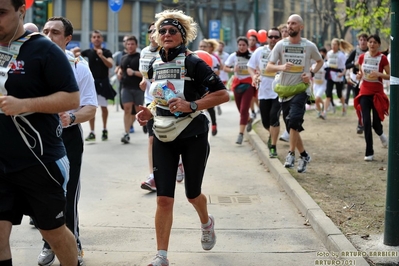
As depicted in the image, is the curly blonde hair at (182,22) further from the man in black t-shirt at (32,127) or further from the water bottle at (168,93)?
the man in black t-shirt at (32,127)

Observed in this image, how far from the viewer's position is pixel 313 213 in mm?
7242

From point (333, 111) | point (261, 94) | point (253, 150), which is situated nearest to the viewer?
point (261, 94)

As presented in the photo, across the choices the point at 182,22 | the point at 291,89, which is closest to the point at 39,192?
the point at 182,22

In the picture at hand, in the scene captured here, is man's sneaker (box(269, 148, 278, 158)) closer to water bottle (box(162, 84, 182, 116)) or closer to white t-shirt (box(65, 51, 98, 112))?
water bottle (box(162, 84, 182, 116))

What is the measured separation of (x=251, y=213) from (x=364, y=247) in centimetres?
205

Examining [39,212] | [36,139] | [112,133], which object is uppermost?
[36,139]

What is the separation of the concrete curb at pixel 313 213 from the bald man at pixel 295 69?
555 millimetres

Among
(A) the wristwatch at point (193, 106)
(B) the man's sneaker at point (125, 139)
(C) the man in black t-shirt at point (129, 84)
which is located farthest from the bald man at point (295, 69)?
(B) the man's sneaker at point (125, 139)

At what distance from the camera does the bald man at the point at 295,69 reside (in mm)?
9859

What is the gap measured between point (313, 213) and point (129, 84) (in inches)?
303

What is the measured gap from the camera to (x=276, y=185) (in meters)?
9.64

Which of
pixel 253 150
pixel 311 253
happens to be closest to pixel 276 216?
pixel 311 253

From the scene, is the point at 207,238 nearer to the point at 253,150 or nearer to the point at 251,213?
the point at 251,213

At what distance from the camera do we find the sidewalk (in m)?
6.17
